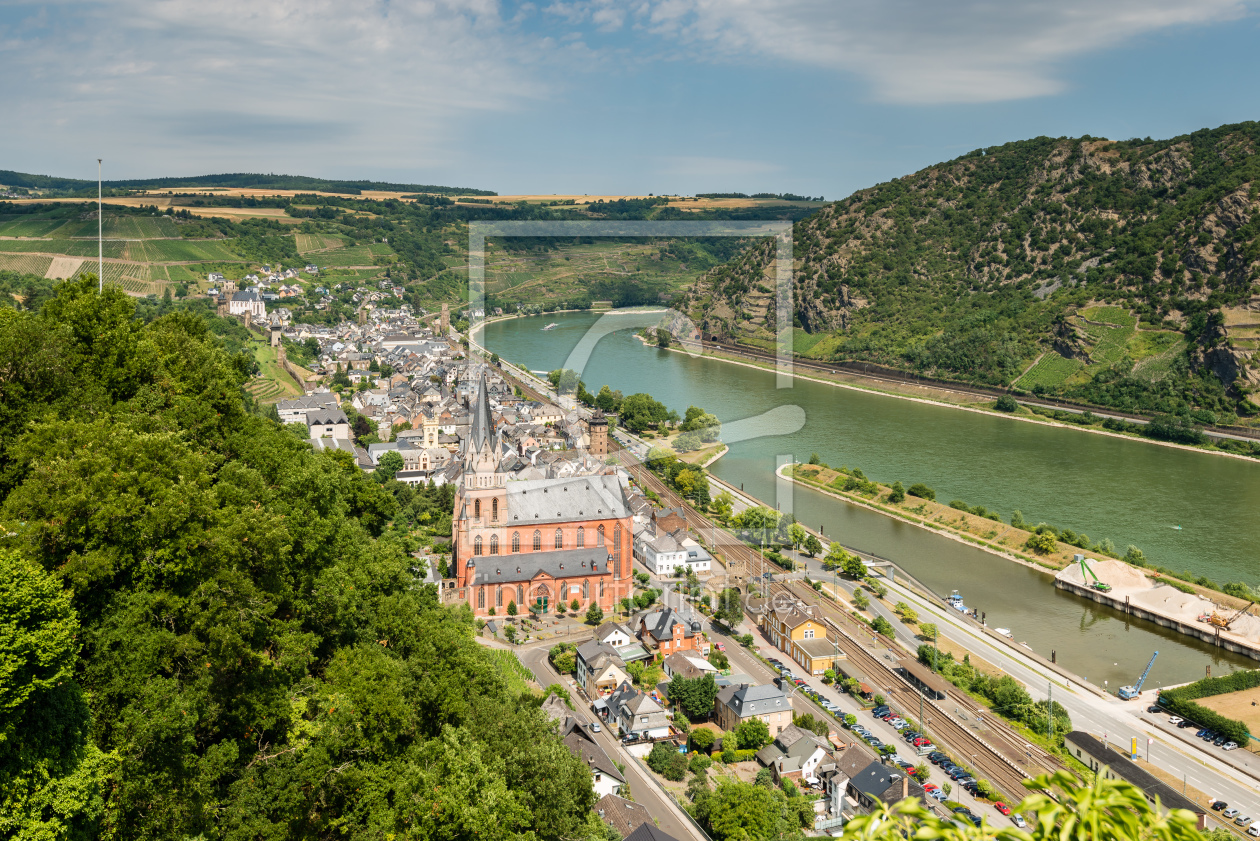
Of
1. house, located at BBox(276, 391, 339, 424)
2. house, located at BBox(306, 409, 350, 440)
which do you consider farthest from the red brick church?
house, located at BBox(276, 391, 339, 424)

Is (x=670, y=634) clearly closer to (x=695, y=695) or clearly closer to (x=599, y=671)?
(x=599, y=671)

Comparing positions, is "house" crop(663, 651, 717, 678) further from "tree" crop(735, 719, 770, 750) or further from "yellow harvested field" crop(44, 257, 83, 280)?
"yellow harvested field" crop(44, 257, 83, 280)

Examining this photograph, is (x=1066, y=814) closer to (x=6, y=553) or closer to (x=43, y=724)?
(x=43, y=724)

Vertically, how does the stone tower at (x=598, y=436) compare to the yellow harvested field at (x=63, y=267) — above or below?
below

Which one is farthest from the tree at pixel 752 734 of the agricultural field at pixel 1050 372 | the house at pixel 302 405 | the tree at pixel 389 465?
the agricultural field at pixel 1050 372

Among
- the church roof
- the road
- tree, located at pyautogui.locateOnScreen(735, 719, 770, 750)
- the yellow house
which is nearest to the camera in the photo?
the road

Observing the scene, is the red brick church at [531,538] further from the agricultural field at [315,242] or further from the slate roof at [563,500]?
the agricultural field at [315,242]
